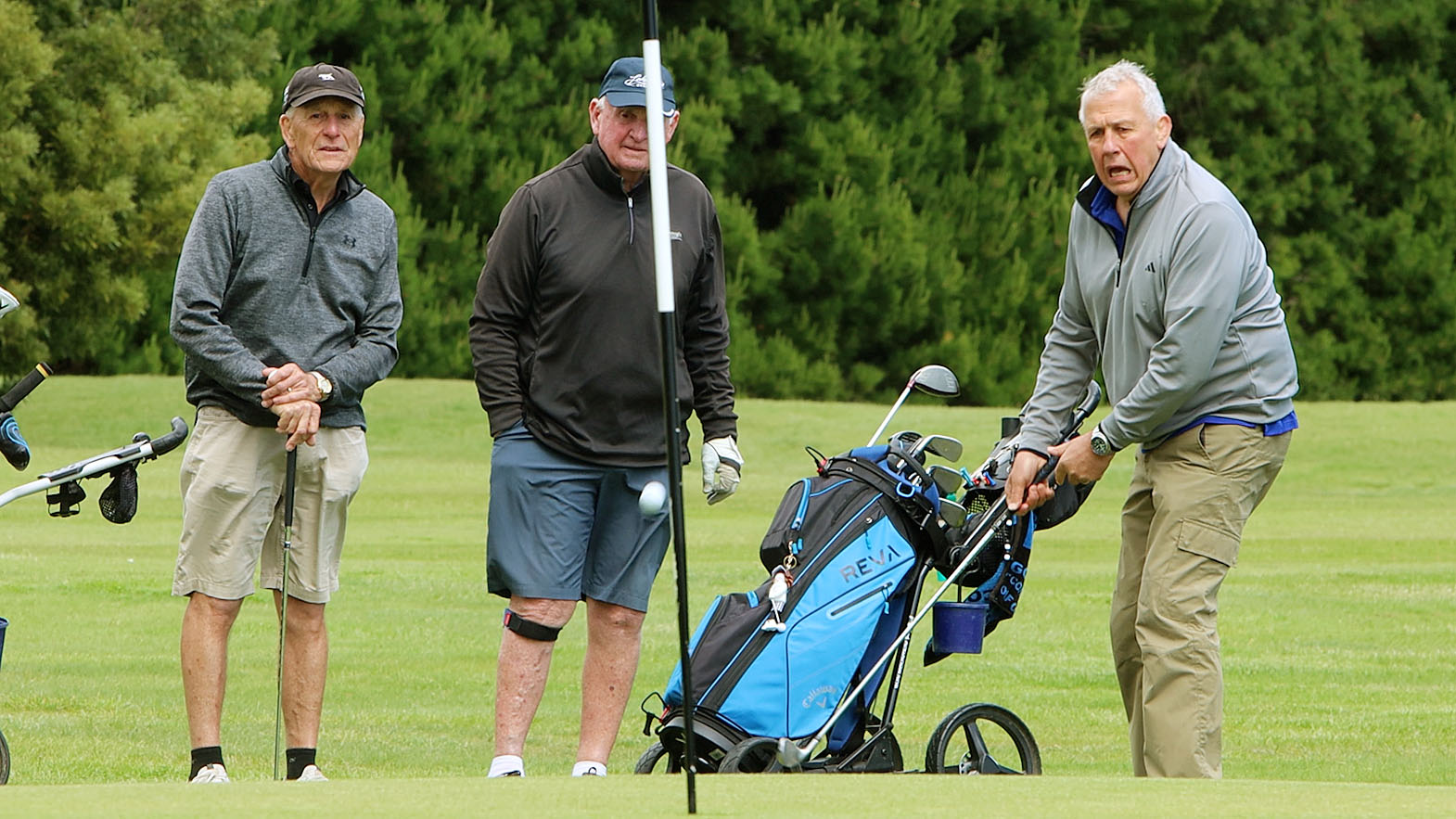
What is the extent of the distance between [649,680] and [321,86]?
155 inches

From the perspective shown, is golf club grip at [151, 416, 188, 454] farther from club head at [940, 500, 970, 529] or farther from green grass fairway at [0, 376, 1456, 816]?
club head at [940, 500, 970, 529]

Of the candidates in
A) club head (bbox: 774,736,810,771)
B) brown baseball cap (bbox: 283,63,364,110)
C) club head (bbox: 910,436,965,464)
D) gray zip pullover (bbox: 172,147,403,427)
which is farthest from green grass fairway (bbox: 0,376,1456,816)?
brown baseball cap (bbox: 283,63,364,110)

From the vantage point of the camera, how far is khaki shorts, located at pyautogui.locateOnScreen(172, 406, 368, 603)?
5480 mm

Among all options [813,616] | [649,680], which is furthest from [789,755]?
[649,680]

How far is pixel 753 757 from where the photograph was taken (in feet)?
17.9

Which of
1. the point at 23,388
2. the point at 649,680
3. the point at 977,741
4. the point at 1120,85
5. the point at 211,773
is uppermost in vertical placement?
the point at 1120,85

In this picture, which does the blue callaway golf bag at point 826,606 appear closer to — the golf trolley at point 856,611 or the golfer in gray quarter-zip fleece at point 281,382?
the golf trolley at point 856,611

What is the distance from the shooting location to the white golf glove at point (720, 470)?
564 cm

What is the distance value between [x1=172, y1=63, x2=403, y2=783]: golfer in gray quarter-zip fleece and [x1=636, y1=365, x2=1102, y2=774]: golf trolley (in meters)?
1.04

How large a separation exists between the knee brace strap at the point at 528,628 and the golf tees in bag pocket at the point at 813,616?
38 centimetres

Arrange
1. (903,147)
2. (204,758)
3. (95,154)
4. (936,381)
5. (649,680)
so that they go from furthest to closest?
(903,147)
(95,154)
(649,680)
(936,381)
(204,758)

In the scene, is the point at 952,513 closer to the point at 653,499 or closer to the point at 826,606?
the point at 826,606

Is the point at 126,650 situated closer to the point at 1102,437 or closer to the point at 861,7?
the point at 1102,437

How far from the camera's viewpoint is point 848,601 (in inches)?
221
